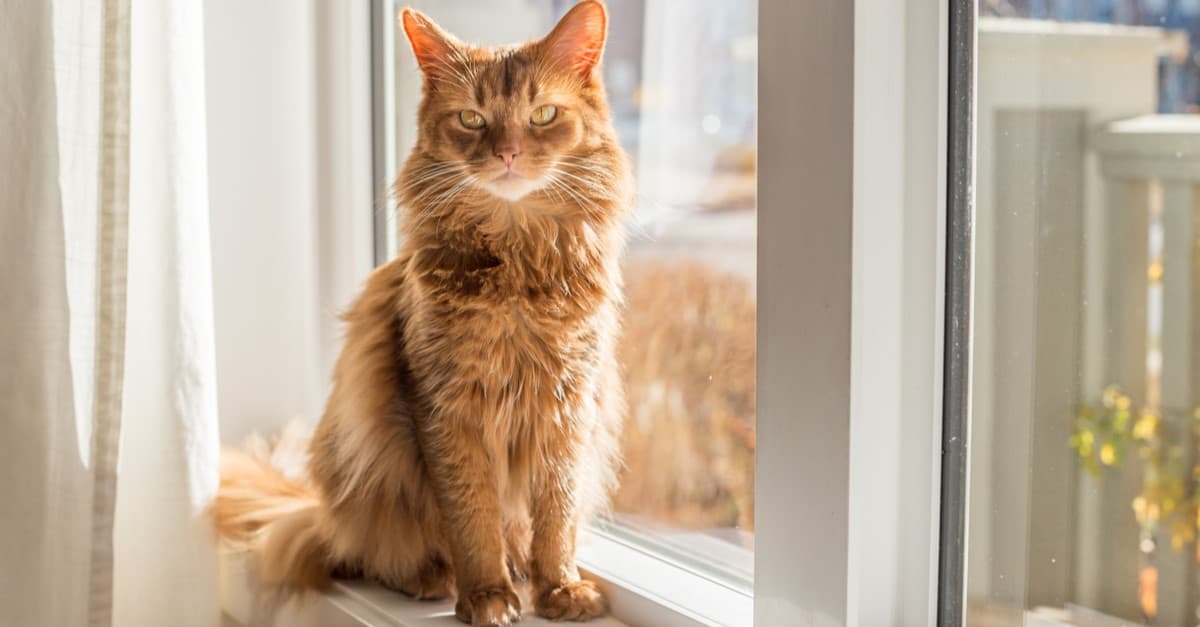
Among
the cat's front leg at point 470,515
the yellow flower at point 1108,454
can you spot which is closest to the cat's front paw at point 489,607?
the cat's front leg at point 470,515

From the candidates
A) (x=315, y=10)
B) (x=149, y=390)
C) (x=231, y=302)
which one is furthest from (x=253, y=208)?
(x=149, y=390)

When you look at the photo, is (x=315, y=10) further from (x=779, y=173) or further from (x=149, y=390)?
(x=779, y=173)

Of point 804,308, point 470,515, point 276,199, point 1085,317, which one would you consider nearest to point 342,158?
point 276,199

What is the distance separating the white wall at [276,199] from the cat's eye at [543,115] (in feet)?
2.48

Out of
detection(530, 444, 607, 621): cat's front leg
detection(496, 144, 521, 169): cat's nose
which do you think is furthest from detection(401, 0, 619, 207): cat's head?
detection(530, 444, 607, 621): cat's front leg

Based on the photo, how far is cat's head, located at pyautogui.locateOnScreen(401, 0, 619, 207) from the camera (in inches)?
42.5

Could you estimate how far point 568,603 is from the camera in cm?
116

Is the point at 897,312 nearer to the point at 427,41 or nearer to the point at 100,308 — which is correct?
the point at 427,41

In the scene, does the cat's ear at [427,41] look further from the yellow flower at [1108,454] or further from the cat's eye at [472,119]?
the yellow flower at [1108,454]

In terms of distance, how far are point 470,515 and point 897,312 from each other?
51 centimetres

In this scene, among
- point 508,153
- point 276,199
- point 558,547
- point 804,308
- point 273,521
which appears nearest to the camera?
point 804,308

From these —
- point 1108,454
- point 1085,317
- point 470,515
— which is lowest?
point 470,515

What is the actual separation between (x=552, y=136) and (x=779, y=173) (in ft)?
0.87

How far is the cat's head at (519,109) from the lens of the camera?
3.54 feet
